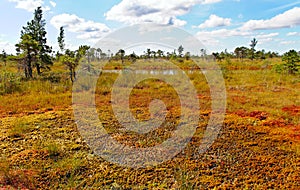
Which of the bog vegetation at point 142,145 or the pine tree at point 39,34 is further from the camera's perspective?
the pine tree at point 39,34

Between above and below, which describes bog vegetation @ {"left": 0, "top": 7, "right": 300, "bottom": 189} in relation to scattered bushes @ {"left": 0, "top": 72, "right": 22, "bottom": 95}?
below

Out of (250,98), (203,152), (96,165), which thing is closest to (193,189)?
(203,152)

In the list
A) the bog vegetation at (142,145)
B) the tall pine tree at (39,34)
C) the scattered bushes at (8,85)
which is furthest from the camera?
the tall pine tree at (39,34)

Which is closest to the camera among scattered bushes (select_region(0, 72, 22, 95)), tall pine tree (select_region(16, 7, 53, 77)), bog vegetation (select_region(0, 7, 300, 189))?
bog vegetation (select_region(0, 7, 300, 189))

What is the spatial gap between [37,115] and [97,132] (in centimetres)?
220

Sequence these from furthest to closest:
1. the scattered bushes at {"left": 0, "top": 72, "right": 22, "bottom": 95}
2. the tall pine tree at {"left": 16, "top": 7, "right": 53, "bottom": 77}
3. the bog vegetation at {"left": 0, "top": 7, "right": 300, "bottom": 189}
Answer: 1. the tall pine tree at {"left": 16, "top": 7, "right": 53, "bottom": 77}
2. the scattered bushes at {"left": 0, "top": 72, "right": 22, "bottom": 95}
3. the bog vegetation at {"left": 0, "top": 7, "right": 300, "bottom": 189}

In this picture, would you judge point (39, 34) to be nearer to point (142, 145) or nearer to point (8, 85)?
point (8, 85)

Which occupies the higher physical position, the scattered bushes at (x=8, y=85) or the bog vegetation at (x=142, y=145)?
the scattered bushes at (x=8, y=85)

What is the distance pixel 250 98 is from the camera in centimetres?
948

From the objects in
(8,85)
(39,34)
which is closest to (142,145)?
(8,85)

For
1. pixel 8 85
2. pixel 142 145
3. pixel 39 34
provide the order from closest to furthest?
pixel 142 145
pixel 8 85
pixel 39 34

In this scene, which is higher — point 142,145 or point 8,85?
point 8,85

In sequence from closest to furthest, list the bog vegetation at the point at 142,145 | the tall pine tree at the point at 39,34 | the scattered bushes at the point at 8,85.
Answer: the bog vegetation at the point at 142,145, the scattered bushes at the point at 8,85, the tall pine tree at the point at 39,34

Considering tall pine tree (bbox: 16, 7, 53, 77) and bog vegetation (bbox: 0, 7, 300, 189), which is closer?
bog vegetation (bbox: 0, 7, 300, 189)
